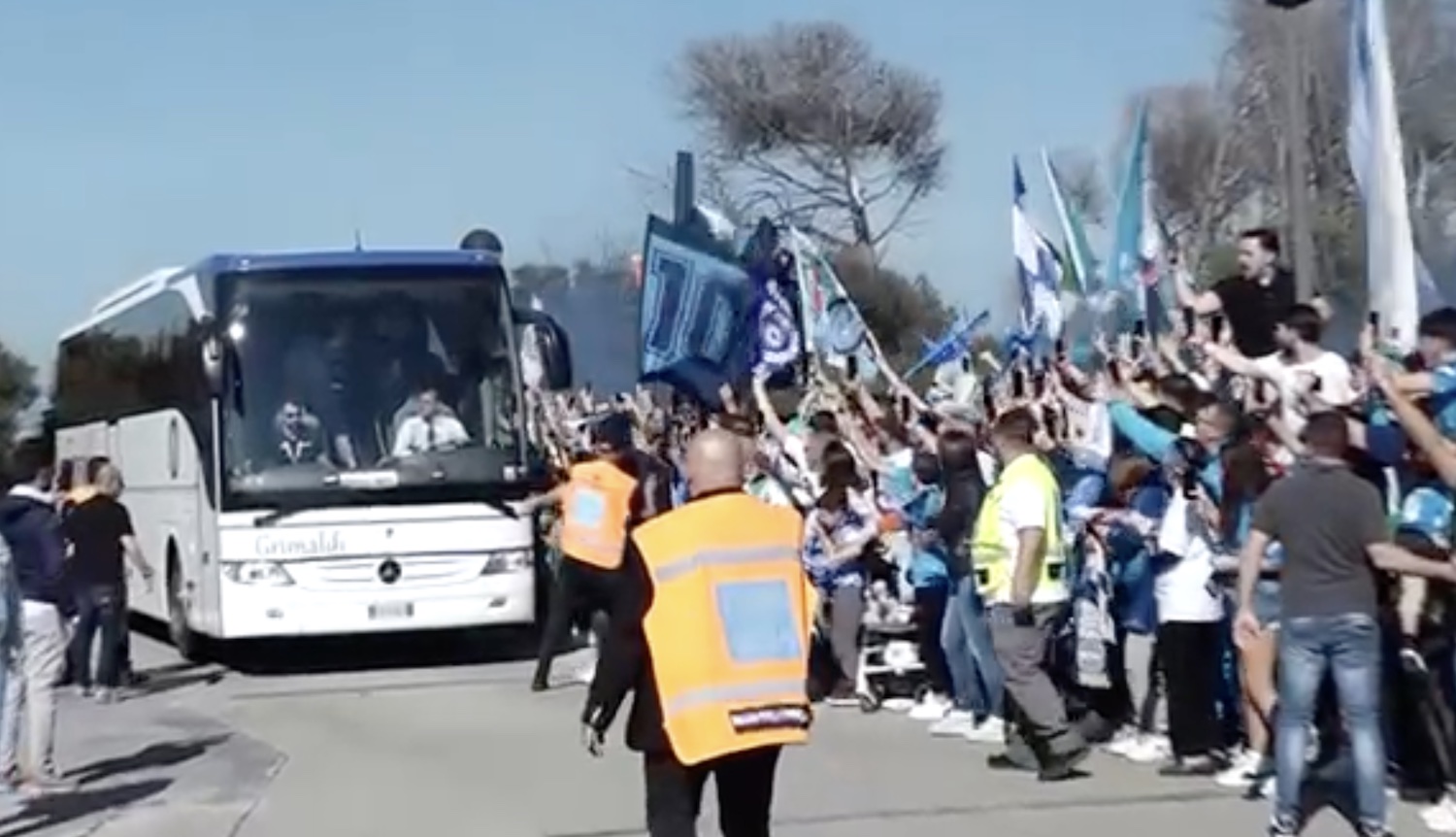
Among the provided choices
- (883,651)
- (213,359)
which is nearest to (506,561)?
(213,359)

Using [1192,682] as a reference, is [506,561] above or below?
above

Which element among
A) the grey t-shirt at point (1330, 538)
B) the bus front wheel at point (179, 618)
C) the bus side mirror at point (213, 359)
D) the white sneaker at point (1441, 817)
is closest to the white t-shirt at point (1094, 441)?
the white sneaker at point (1441, 817)

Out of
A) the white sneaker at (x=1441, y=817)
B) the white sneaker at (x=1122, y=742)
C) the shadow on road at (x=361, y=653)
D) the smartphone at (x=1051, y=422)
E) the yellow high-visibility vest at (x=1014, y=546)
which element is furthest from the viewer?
the shadow on road at (x=361, y=653)

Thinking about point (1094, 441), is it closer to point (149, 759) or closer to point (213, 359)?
point (149, 759)

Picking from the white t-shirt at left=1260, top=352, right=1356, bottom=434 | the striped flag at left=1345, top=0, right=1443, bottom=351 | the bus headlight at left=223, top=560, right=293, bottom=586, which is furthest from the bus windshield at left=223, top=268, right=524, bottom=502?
the white t-shirt at left=1260, top=352, right=1356, bottom=434

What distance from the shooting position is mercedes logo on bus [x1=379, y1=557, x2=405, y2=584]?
22078mm

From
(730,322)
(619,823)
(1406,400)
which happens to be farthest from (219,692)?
(1406,400)

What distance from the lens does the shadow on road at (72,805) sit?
14.4 metres

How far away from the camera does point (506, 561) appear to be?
73.5ft

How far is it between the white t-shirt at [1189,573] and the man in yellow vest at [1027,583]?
605mm

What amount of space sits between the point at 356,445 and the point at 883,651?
576cm

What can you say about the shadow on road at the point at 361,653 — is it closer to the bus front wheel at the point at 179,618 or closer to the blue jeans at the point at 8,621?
the bus front wheel at the point at 179,618

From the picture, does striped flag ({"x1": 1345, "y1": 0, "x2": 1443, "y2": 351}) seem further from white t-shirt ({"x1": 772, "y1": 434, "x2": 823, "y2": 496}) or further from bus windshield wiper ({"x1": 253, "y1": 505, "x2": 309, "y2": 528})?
bus windshield wiper ({"x1": 253, "y1": 505, "x2": 309, "y2": 528})

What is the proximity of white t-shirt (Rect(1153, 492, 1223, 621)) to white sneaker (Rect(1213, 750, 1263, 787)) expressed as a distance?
0.73 meters
